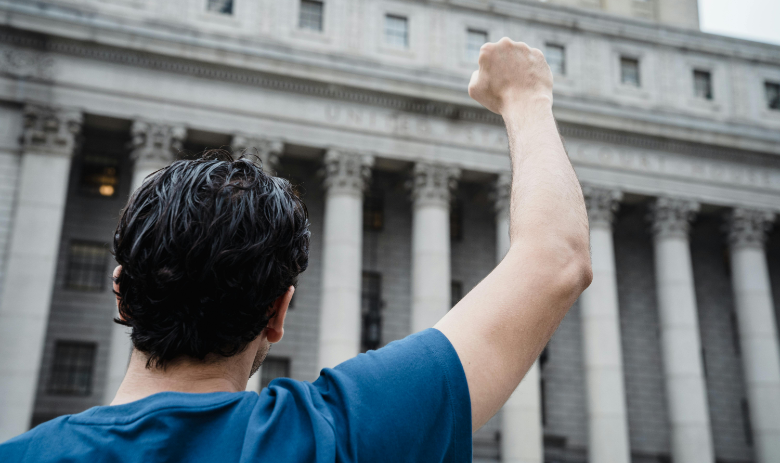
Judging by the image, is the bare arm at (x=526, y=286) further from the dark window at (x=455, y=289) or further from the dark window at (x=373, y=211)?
the dark window at (x=455, y=289)

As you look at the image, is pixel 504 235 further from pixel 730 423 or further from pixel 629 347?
pixel 730 423

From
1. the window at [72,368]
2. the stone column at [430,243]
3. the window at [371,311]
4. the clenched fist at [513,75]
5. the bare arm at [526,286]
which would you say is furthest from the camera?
the window at [371,311]

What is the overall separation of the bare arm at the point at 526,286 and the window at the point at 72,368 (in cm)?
2794

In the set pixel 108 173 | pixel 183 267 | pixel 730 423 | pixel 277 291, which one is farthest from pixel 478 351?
pixel 730 423

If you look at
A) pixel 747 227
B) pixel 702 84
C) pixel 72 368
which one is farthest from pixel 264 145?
pixel 702 84

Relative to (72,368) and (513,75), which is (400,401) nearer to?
(513,75)

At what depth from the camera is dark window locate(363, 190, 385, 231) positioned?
104 ft

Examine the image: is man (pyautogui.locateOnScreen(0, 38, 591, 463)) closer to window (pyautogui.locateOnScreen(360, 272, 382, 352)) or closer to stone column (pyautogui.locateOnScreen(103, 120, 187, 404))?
stone column (pyautogui.locateOnScreen(103, 120, 187, 404))

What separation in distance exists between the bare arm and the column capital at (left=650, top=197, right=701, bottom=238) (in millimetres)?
31239

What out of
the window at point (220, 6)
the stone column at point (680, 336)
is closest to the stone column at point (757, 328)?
the stone column at point (680, 336)

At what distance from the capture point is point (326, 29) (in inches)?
1154

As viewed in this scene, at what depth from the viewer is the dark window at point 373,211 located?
3169 centimetres

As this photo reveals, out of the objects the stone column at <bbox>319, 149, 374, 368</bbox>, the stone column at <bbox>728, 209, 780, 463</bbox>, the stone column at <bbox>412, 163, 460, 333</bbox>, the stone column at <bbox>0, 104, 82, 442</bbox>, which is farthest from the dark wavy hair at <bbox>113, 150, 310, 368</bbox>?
the stone column at <bbox>728, 209, 780, 463</bbox>

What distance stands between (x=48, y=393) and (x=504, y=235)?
18.8 m
